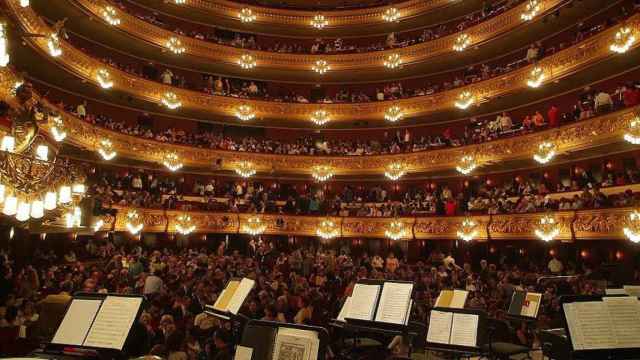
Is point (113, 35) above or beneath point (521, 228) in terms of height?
above

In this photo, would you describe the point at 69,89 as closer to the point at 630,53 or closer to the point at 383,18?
the point at 383,18

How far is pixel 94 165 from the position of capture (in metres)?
24.4

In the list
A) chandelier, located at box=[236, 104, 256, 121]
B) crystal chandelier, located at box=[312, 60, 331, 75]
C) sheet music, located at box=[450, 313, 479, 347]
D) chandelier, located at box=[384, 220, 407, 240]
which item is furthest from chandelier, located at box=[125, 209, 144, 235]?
sheet music, located at box=[450, 313, 479, 347]

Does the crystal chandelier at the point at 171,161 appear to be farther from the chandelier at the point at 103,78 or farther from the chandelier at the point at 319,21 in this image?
the chandelier at the point at 319,21

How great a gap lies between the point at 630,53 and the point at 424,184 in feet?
44.1

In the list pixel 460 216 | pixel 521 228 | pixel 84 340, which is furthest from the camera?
pixel 460 216

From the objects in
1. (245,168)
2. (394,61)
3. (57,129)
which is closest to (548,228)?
(394,61)

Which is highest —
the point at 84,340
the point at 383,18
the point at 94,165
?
the point at 383,18

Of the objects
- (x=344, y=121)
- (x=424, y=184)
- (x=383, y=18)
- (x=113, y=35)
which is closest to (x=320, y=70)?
(x=344, y=121)

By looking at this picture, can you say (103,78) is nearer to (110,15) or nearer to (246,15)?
(110,15)

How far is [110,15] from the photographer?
22578 millimetres

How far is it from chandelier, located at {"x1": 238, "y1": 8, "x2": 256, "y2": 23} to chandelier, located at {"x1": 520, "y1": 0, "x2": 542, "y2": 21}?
17.8m

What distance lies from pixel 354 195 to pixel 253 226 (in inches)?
289

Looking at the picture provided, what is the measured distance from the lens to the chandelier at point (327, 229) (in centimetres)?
2567
